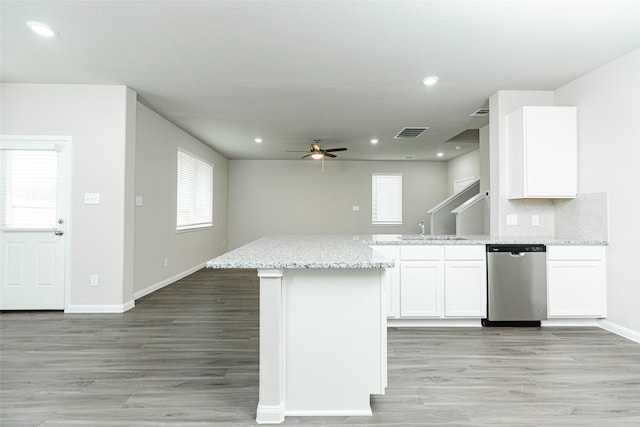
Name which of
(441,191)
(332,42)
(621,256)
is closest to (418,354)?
(621,256)

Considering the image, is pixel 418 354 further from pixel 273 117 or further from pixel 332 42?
pixel 273 117

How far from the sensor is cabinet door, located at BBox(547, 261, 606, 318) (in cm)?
363

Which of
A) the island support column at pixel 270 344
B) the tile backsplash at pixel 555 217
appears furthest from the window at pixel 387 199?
the island support column at pixel 270 344

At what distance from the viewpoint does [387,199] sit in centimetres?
945

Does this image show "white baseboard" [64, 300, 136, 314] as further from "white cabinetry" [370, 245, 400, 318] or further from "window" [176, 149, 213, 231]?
"white cabinetry" [370, 245, 400, 318]

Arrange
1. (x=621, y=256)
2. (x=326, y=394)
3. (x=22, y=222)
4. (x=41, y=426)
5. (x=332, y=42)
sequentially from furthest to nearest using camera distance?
(x=22, y=222) → (x=621, y=256) → (x=332, y=42) → (x=326, y=394) → (x=41, y=426)

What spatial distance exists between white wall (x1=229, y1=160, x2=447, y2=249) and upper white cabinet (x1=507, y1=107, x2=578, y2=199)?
550cm

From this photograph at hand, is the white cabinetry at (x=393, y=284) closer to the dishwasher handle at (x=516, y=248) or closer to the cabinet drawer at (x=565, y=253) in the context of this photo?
the dishwasher handle at (x=516, y=248)

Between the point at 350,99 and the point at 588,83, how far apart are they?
2.54 m

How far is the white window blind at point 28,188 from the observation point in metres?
4.12

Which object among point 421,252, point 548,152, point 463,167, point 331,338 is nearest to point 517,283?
point 421,252

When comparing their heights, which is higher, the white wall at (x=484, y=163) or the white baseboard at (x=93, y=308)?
the white wall at (x=484, y=163)

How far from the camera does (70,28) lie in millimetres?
2857

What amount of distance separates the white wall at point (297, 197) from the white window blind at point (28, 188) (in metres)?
5.20
